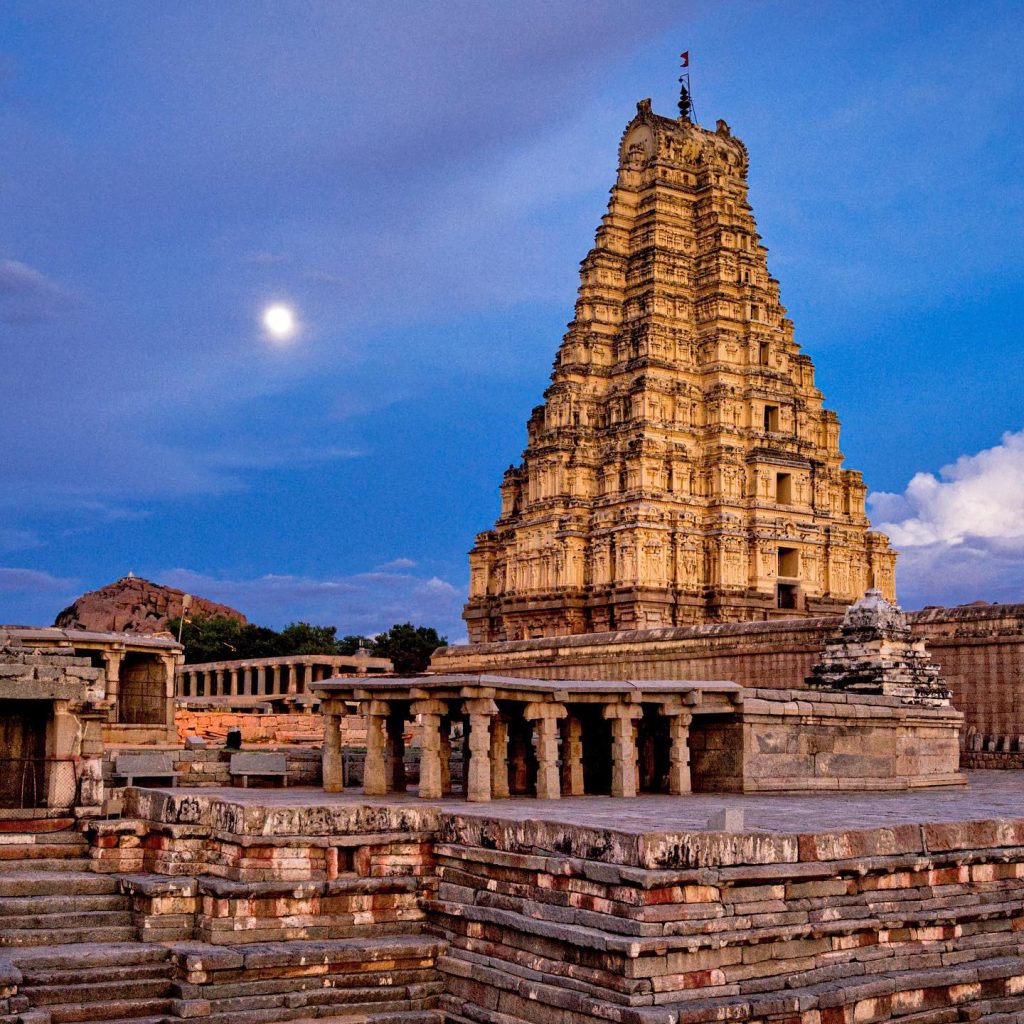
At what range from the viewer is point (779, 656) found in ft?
92.4

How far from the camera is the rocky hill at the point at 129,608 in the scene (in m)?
60.1

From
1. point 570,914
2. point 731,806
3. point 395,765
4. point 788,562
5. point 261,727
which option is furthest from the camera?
point 788,562

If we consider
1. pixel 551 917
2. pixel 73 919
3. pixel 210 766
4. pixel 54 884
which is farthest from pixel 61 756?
pixel 551 917

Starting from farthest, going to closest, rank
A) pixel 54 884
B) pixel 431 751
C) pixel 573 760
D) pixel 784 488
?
1. pixel 784 488
2. pixel 573 760
3. pixel 431 751
4. pixel 54 884

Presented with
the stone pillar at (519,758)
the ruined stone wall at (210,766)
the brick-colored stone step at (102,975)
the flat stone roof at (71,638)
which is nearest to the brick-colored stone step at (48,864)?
the brick-colored stone step at (102,975)

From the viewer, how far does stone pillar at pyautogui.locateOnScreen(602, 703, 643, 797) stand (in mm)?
16406

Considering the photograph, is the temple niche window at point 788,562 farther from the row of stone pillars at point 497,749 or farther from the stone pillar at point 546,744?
the stone pillar at point 546,744

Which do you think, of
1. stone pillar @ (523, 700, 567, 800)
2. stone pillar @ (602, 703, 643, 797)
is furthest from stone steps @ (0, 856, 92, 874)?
stone pillar @ (602, 703, 643, 797)

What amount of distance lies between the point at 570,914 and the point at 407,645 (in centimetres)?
4843

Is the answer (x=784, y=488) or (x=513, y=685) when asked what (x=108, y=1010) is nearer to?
(x=513, y=685)

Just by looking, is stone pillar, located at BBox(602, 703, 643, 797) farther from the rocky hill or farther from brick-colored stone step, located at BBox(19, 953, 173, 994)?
the rocky hill

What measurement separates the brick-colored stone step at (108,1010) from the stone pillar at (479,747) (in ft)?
17.0

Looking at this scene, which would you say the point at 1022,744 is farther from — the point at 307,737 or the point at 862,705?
the point at 307,737

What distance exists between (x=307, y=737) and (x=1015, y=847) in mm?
21424
